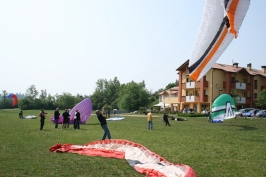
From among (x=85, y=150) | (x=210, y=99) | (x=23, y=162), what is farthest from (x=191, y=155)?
(x=210, y=99)

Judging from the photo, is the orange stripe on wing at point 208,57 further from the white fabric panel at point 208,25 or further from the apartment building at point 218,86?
the apartment building at point 218,86

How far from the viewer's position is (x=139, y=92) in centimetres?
8181

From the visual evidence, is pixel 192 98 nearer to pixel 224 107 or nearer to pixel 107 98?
pixel 224 107

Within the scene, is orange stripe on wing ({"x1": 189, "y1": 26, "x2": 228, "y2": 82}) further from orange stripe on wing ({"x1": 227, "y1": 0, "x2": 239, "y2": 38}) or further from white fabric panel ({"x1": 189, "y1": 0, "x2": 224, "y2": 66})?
orange stripe on wing ({"x1": 227, "y1": 0, "x2": 239, "y2": 38})

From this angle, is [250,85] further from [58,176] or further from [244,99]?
[58,176]

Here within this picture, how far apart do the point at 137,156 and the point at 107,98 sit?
117538mm

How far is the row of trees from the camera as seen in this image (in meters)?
A: 81.9

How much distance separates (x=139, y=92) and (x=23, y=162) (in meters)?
71.9

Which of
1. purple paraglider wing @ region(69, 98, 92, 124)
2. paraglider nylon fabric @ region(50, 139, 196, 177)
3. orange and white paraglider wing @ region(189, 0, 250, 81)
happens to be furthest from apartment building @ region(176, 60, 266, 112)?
paraglider nylon fabric @ region(50, 139, 196, 177)

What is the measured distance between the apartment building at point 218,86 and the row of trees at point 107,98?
1594 cm

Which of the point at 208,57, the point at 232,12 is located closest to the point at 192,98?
the point at 208,57

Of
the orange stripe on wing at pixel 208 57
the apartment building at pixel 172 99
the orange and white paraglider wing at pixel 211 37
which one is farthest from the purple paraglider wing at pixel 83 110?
the apartment building at pixel 172 99

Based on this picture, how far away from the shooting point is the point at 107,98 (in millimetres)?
127688

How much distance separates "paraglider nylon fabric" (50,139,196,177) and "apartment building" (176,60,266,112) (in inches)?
1775
